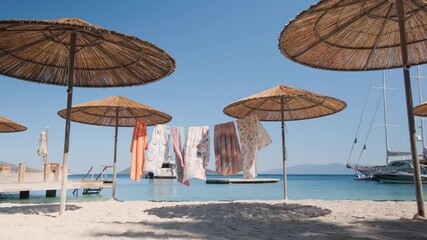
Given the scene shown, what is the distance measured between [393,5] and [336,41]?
3.52 ft

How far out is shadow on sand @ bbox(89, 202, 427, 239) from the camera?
13.1 feet

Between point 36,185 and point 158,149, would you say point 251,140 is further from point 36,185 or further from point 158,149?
point 36,185

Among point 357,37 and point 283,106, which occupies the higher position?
point 357,37

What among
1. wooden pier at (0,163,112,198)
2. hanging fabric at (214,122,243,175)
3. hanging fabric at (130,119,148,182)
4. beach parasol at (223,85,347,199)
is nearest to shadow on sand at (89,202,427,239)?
hanging fabric at (214,122,243,175)

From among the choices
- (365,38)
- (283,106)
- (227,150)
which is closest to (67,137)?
(227,150)

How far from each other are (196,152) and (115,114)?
12.3 ft

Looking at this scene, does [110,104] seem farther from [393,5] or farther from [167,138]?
[393,5]

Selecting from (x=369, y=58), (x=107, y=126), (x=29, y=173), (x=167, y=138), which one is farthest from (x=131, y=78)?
(x=29, y=173)

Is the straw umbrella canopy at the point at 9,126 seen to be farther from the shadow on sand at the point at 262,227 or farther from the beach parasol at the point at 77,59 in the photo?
the shadow on sand at the point at 262,227

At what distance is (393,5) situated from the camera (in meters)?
5.57

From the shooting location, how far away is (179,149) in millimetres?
7656

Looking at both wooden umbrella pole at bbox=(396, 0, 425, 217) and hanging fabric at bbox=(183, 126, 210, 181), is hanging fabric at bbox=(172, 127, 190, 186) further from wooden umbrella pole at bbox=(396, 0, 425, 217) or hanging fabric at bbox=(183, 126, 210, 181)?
wooden umbrella pole at bbox=(396, 0, 425, 217)

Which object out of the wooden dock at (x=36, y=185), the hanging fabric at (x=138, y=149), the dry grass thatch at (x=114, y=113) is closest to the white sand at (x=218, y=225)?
the hanging fabric at (x=138, y=149)

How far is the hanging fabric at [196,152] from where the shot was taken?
7555mm
